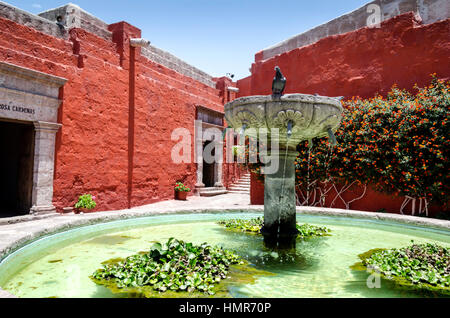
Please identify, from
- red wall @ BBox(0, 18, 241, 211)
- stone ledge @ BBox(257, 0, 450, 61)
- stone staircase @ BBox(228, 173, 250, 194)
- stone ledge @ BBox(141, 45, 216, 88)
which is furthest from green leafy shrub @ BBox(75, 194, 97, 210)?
stone ledge @ BBox(257, 0, 450, 61)

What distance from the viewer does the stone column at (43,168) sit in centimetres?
593

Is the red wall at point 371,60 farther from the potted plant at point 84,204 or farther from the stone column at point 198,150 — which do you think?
the potted plant at point 84,204

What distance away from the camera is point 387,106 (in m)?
6.38

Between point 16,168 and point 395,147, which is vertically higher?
point 395,147

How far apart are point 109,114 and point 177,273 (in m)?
6.30

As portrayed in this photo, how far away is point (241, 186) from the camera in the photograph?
42.5 ft

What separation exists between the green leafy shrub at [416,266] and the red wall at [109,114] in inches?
243

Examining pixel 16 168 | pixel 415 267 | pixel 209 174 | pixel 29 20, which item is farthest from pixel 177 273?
pixel 209 174

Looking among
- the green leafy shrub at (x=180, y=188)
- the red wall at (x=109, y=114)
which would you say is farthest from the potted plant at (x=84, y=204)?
the green leafy shrub at (x=180, y=188)

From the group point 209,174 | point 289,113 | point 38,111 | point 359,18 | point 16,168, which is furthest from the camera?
point 209,174

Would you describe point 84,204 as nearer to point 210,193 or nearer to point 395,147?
point 210,193

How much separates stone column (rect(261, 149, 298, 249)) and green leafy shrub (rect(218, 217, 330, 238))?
0.41m
